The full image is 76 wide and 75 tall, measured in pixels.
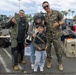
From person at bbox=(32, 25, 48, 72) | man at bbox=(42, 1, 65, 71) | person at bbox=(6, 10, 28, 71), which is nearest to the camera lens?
person at bbox=(32, 25, 48, 72)

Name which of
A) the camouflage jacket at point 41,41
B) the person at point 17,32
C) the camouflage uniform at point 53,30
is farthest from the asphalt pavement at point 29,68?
the camouflage jacket at point 41,41

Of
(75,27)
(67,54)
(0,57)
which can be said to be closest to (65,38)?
(67,54)

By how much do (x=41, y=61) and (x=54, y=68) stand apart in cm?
77

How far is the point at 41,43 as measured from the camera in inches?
264

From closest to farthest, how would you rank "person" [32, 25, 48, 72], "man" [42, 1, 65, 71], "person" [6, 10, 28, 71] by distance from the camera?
1. "person" [32, 25, 48, 72]
2. "man" [42, 1, 65, 71]
3. "person" [6, 10, 28, 71]

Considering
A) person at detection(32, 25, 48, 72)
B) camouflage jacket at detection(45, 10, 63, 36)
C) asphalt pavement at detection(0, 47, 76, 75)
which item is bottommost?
asphalt pavement at detection(0, 47, 76, 75)

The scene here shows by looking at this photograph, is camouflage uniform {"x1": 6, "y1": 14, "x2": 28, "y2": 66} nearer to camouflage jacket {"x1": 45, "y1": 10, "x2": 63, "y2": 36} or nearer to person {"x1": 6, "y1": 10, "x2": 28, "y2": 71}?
person {"x1": 6, "y1": 10, "x2": 28, "y2": 71}

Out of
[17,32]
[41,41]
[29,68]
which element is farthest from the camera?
[29,68]

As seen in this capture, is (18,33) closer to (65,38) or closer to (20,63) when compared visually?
(20,63)

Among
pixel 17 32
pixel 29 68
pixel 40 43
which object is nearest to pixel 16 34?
pixel 17 32

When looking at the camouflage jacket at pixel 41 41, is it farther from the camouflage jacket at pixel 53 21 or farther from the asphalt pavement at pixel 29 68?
the asphalt pavement at pixel 29 68

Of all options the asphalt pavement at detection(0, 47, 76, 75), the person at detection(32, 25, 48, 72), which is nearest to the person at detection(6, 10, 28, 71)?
the asphalt pavement at detection(0, 47, 76, 75)

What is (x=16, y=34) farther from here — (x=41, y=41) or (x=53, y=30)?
(x=53, y=30)

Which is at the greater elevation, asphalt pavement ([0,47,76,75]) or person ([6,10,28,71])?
person ([6,10,28,71])
